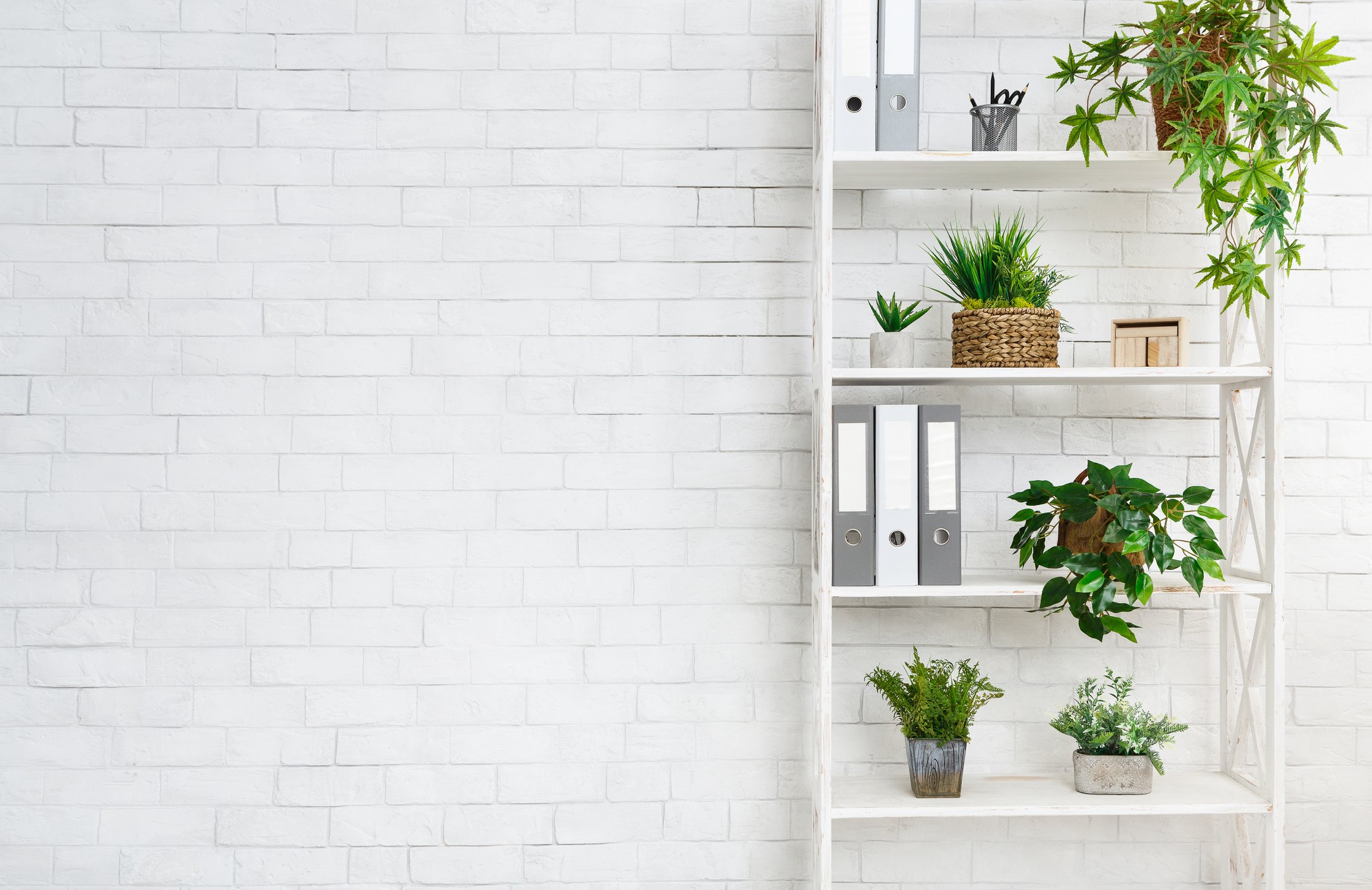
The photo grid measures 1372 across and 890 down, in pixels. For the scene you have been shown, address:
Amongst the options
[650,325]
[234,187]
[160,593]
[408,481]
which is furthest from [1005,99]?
[160,593]

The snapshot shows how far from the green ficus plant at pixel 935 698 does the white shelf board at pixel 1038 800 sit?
0.11 meters

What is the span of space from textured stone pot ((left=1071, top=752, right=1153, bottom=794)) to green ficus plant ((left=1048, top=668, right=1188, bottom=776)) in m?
A: 0.01

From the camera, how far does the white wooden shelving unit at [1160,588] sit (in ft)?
5.31

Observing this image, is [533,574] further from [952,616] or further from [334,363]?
[952,616]

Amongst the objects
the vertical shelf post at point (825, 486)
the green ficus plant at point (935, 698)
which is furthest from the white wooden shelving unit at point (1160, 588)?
the green ficus plant at point (935, 698)

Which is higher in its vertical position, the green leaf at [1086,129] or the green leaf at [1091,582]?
the green leaf at [1086,129]

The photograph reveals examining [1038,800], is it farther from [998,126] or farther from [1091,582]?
[998,126]

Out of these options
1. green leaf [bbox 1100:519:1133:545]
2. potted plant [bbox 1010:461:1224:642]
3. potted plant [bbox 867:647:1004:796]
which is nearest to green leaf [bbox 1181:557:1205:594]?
potted plant [bbox 1010:461:1224:642]

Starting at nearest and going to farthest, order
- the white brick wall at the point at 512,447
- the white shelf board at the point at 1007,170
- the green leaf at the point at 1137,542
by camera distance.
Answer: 1. the green leaf at the point at 1137,542
2. the white shelf board at the point at 1007,170
3. the white brick wall at the point at 512,447

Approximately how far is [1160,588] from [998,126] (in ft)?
2.84

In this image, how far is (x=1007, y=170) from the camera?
5.65 ft

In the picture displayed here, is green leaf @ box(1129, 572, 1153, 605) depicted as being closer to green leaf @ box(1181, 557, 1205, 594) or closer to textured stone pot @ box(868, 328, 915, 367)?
green leaf @ box(1181, 557, 1205, 594)

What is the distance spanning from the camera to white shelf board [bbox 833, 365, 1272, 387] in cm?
162

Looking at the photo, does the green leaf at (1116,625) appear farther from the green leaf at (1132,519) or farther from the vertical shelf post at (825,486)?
the vertical shelf post at (825,486)
